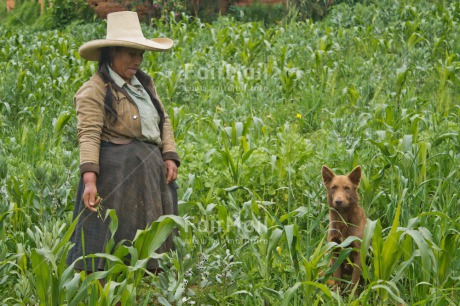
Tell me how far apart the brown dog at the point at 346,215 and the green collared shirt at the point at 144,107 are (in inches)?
38.4

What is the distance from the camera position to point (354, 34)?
12312 millimetres

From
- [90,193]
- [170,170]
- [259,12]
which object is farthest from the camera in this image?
[259,12]

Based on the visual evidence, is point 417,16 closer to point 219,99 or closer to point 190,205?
point 219,99

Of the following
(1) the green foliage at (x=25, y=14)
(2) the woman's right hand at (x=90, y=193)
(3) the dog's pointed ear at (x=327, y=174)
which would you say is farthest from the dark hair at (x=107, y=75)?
(1) the green foliage at (x=25, y=14)

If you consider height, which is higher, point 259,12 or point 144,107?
point 144,107

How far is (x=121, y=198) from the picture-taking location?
439 cm

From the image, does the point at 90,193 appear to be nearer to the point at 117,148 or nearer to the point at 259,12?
the point at 117,148

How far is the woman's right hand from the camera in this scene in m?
4.23

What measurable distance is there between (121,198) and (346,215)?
1.21m

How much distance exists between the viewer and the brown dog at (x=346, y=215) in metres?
4.27

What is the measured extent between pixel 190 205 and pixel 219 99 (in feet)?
11.4

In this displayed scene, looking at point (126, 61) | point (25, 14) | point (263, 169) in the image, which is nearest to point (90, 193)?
point (126, 61)

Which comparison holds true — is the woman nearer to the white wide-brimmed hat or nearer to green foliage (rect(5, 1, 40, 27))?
the white wide-brimmed hat

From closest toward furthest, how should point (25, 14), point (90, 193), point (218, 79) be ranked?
point (90, 193) → point (218, 79) → point (25, 14)
